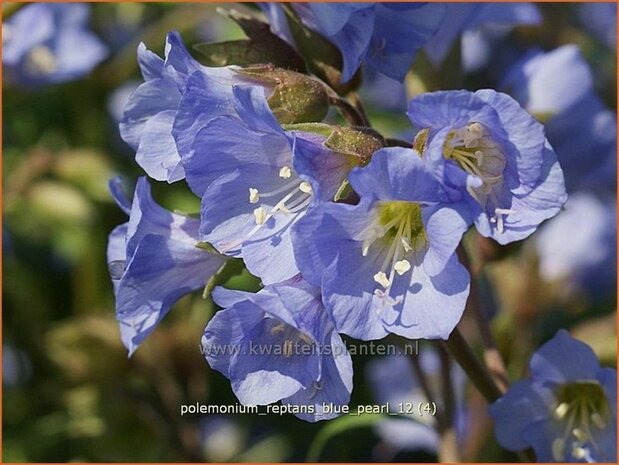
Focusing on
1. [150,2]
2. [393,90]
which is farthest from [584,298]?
[150,2]

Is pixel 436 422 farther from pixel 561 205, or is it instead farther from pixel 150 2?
pixel 150 2

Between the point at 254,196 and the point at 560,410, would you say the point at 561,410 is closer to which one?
the point at 560,410

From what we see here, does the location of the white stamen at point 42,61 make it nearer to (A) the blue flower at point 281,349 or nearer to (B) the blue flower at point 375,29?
(B) the blue flower at point 375,29

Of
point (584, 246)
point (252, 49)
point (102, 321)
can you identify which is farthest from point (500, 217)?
point (584, 246)

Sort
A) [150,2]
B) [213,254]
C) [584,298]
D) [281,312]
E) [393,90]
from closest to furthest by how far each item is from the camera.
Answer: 1. [281,312]
2. [213,254]
3. [150,2]
4. [584,298]
5. [393,90]

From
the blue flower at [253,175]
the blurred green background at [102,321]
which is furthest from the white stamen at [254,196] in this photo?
the blurred green background at [102,321]

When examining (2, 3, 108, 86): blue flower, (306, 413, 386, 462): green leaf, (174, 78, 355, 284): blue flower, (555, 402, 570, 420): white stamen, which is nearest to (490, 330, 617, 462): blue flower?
(555, 402, 570, 420): white stamen

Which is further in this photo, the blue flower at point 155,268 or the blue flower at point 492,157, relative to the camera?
the blue flower at point 155,268
